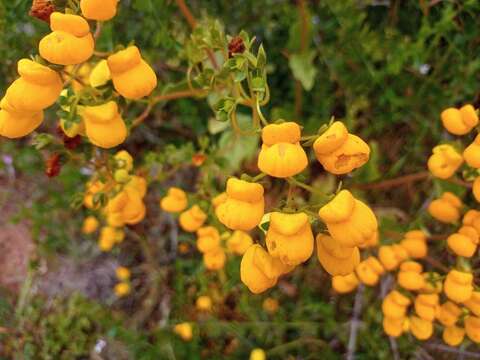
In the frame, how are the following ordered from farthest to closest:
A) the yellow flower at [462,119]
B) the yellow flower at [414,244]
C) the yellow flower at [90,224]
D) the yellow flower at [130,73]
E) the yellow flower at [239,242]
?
the yellow flower at [90,224] → the yellow flower at [239,242] → the yellow flower at [414,244] → the yellow flower at [462,119] → the yellow flower at [130,73]

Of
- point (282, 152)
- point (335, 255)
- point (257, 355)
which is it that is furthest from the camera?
point (257, 355)

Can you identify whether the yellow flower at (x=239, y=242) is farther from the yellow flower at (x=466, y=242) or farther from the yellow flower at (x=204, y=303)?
the yellow flower at (x=466, y=242)

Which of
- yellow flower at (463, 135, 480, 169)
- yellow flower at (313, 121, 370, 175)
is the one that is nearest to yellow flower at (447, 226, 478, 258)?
yellow flower at (463, 135, 480, 169)

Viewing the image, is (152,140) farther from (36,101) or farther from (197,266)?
(36,101)

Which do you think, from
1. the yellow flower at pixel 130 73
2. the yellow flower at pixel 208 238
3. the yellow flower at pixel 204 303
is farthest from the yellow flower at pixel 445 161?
the yellow flower at pixel 204 303

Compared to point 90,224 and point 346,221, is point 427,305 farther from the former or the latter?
point 90,224

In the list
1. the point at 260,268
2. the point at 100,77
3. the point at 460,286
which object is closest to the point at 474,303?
the point at 460,286
